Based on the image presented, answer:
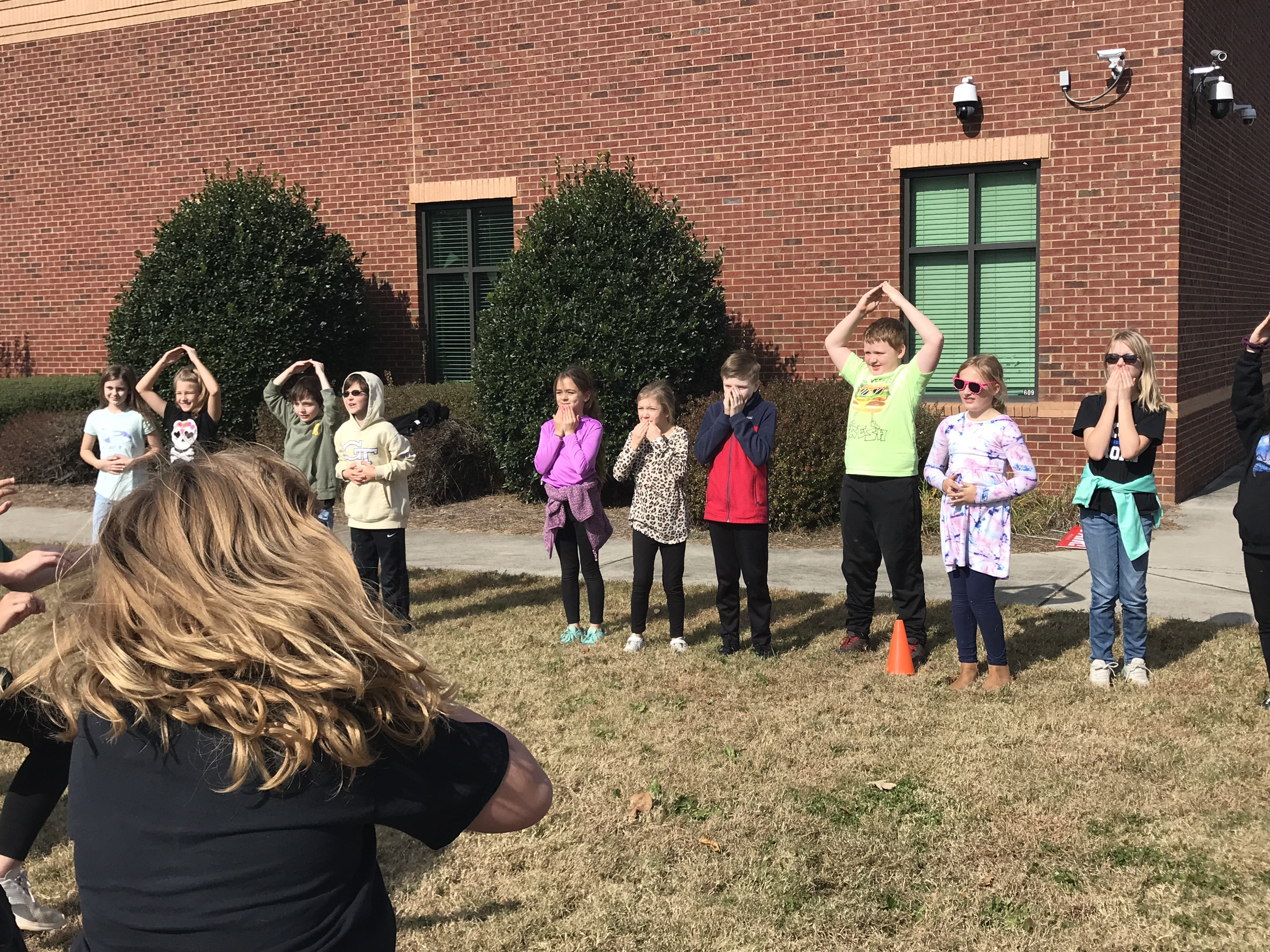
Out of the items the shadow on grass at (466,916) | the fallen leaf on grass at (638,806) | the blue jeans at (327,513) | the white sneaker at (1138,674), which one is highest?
the blue jeans at (327,513)

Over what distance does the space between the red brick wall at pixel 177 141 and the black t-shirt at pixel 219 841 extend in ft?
43.9

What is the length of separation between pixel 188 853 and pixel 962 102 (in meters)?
11.3

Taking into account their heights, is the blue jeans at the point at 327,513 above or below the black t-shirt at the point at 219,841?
below

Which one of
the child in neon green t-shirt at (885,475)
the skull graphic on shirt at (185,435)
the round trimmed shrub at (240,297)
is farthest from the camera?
the round trimmed shrub at (240,297)

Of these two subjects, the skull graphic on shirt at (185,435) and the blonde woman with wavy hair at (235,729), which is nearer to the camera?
the blonde woman with wavy hair at (235,729)

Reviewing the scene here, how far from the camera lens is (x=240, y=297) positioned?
13406 millimetres

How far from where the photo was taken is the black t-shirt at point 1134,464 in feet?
20.1

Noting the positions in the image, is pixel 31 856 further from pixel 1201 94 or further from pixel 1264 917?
pixel 1201 94

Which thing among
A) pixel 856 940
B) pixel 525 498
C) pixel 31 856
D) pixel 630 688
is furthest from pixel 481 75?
pixel 856 940

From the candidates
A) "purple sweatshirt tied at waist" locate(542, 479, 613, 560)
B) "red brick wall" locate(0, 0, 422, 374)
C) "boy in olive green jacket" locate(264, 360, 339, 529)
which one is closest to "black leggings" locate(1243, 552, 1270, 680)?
"purple sweatshirt tied at waist" locate(542, 479, 613, 560)

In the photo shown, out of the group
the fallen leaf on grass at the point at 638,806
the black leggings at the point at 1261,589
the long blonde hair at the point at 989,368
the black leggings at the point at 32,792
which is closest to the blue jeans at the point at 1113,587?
the black leggings at the point at 1261,589

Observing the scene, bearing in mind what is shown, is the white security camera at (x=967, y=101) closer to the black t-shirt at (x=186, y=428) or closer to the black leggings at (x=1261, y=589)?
the black leggings at (x=1261, y=589)

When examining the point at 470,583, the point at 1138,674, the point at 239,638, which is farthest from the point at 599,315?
the point at 239,638

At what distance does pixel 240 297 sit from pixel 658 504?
796 centimetres
